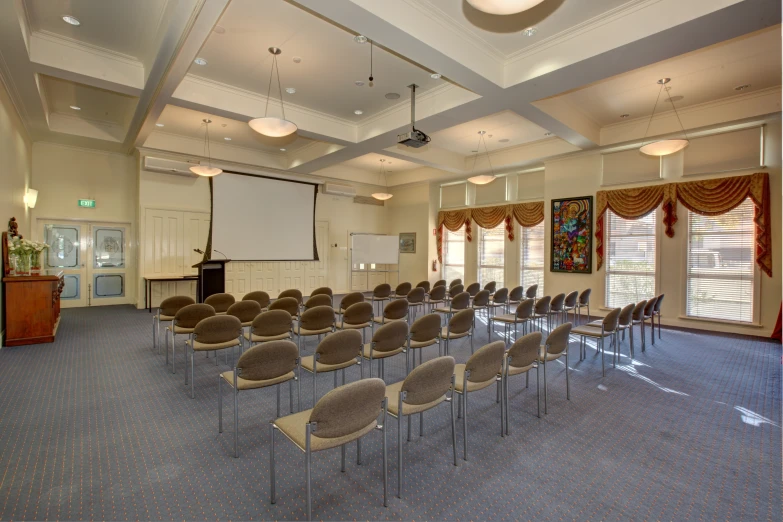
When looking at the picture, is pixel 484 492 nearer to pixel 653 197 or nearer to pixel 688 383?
pixel 688 383

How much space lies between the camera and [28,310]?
5555 millimetres

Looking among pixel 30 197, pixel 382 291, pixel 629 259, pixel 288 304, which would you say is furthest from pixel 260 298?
pixel 629 259

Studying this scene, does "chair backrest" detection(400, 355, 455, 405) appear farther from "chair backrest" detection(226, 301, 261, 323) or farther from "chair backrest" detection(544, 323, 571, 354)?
"chair backrest" detection(226, 301, 261, 323)

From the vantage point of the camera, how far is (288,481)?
2.38m

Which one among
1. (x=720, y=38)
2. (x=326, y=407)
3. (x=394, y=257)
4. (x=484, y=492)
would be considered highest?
(x=720, y=38)

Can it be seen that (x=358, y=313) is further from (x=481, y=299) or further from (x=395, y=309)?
(x=481, y=299)

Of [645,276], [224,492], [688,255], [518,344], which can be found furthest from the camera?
[645,276]

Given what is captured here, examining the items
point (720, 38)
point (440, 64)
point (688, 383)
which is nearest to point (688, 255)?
point (688, 383)

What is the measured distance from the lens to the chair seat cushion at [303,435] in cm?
195

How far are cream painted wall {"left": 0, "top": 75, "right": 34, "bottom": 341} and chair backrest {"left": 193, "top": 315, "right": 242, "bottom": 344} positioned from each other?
4.10 m

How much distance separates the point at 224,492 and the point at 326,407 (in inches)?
41.0

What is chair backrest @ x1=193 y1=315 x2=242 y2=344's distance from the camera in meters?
3.61

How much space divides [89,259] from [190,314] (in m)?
6.99

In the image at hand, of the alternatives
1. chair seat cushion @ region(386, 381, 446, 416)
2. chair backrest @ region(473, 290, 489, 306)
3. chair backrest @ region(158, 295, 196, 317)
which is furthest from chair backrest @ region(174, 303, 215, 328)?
chair backrest @ region(473, 290, 489, 306)
